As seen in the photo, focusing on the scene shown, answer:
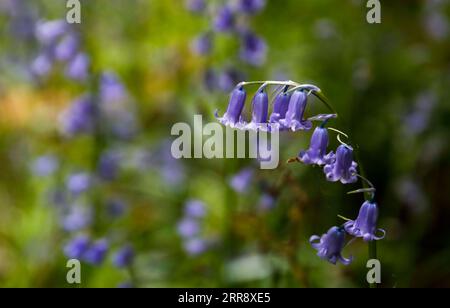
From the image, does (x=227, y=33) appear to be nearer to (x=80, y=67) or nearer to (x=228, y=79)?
(x=228, y=79)

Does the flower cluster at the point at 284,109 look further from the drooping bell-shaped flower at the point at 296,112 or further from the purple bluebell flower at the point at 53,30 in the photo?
the purple bluebell flower at the point at 53,30

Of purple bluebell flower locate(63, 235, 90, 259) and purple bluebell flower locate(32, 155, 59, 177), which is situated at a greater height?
purple bluebell flower locate(32, 155, 59, 177)

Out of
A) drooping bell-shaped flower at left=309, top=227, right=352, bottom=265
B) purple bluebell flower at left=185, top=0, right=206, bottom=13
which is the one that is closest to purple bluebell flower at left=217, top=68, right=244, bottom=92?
purple bluebell flower at left=185, top=0, right=206, bottom=13

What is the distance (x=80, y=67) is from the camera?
384cm

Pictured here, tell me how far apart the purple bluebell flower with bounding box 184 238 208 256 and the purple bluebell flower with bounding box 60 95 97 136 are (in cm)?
96

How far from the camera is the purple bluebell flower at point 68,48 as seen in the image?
3926mm

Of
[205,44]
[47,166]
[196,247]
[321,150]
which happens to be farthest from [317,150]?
[47,166]

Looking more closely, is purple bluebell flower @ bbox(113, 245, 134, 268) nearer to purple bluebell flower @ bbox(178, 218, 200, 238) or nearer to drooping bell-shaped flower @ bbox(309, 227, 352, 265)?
purple bluebell flower @ bbox(178, 218, 200, 238)

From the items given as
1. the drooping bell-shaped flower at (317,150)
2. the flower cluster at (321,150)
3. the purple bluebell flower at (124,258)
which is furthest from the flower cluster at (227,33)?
the drooping bell-shaped flower at (317,150)

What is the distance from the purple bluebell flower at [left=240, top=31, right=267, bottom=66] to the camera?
372cm

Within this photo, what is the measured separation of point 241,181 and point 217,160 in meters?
1.29

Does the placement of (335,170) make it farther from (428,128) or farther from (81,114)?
(428,128)

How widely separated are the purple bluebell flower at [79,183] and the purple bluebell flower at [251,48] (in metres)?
1.25
